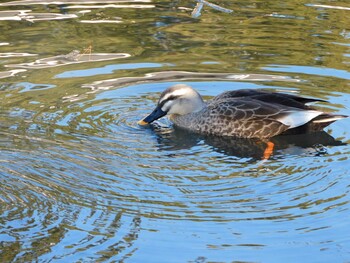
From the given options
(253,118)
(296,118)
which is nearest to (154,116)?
(253,118)

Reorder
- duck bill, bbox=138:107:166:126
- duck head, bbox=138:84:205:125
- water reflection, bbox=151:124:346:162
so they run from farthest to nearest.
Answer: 1. duck head, bbox=138:84:205:125
2. duck bill, bbox=138:107:166:126
3. water reflection, bbox=151:124:346:162

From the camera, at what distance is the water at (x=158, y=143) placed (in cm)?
678

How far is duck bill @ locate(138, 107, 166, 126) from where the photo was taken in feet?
32.7

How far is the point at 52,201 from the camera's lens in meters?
7.48

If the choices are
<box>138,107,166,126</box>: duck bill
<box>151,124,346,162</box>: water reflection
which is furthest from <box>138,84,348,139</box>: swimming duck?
<box>151,124,346,162</box>: water reflection

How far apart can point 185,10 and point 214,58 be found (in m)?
2.83

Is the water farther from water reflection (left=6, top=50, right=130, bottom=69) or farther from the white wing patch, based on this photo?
the white wing patch

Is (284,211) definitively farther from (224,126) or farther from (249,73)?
(249,73)

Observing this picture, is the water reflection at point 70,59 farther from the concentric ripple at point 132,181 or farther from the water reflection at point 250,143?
the water reflection at point 250,143

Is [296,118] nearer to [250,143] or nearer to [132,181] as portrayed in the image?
[250,143]

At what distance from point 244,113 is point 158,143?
109 centimetres

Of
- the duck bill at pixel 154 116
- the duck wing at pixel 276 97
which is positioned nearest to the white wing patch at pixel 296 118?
the duck wing at pixel 276 97

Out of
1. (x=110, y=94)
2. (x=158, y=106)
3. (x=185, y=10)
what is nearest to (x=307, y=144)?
(x=158, y=106)

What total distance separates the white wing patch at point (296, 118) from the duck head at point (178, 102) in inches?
46.1
